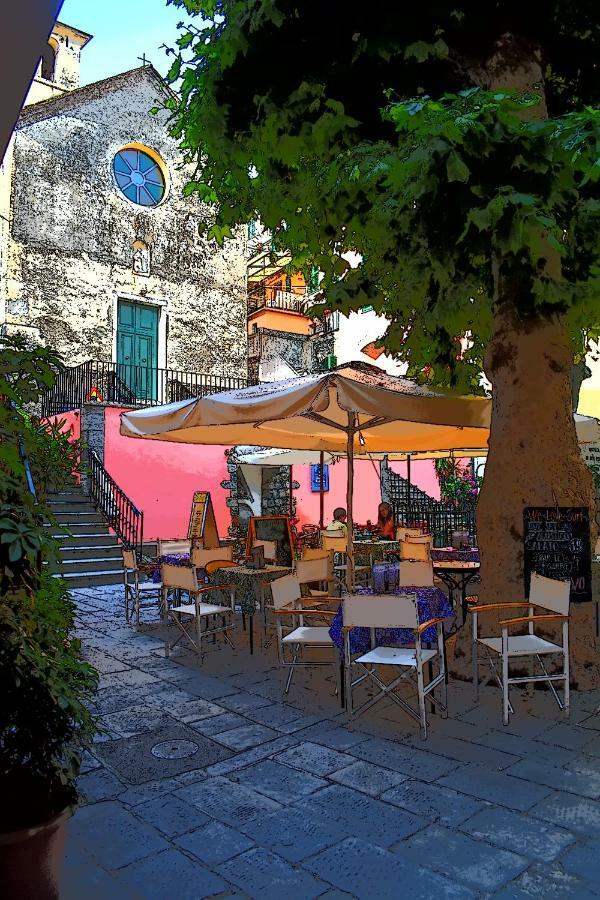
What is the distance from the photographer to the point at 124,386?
17.2 meters

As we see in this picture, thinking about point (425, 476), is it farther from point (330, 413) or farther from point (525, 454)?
point (525, 454)

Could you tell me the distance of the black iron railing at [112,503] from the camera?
1325cm

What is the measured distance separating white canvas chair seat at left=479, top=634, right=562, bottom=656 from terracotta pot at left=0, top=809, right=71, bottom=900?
350 cm

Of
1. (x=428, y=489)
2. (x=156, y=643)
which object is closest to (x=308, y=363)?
(x=428, y=489)

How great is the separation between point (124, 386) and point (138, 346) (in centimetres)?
378

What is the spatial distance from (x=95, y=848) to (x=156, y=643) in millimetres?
4297

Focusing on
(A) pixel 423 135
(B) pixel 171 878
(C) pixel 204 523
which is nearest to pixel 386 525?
(C) pixel 204 523

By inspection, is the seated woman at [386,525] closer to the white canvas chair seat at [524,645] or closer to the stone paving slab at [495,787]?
the white canvas chair seat at [524,645]

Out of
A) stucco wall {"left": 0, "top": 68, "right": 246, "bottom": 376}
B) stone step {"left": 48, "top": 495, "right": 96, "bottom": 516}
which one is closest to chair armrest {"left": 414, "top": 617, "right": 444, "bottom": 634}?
stone step {"left": 48, "top": 495, "right": 96, "bottom": 516}

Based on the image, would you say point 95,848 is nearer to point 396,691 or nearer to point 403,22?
point 396,691

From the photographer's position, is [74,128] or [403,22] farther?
[74,128]

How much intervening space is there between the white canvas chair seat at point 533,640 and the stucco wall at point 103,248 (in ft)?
52.9

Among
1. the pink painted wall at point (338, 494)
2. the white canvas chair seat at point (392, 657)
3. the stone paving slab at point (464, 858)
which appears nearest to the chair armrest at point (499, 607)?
the white canvas chair seat at point (392, 657)

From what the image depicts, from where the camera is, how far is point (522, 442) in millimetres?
5816
